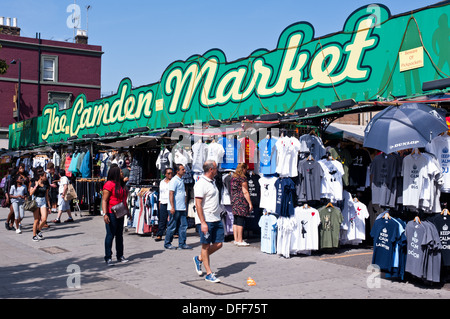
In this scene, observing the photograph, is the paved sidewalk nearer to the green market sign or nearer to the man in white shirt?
the man in white shirt

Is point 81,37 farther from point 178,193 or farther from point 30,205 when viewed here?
point 178,193

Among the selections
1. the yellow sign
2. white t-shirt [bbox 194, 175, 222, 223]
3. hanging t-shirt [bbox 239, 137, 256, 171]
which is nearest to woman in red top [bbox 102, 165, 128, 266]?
white t-shirt [bbox 194, 175, 222, 223]

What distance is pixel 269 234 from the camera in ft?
35.2

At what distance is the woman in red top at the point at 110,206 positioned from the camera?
31.4 ft

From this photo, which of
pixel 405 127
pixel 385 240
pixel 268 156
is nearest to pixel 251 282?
pixel 385 240

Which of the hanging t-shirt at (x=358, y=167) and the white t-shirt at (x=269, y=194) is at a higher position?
the hanging t-shirt at (x=358, y=167)

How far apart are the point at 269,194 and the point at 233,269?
2420 millimetres

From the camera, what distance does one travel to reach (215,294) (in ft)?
23.6

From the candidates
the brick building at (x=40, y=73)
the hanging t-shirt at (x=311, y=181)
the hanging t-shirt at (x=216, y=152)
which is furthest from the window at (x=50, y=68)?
the hanging t-shirt at (x=311, y=181)

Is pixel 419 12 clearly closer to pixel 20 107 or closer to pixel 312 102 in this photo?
pixel 312 102

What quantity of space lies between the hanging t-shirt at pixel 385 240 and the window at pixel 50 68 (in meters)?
34.8

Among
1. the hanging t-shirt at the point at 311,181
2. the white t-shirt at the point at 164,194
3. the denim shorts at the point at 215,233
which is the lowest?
the denim shorts at the point at 215,233

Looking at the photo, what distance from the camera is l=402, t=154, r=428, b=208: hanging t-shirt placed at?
25.7 ft

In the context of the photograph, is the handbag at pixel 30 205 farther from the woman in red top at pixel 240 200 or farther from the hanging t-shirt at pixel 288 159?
the hanging t-shirt at pixel 288 159
